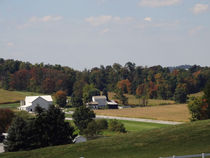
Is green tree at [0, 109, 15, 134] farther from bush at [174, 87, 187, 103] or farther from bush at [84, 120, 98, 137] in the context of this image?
bush at [174, 87, 187, 103]

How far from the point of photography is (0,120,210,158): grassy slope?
105 ft

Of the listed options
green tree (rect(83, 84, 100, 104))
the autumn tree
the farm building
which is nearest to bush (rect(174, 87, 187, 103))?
the autumn tree

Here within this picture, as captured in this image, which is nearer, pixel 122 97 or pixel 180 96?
pixel 180 96

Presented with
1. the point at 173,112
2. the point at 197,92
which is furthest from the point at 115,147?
the point at 197,92

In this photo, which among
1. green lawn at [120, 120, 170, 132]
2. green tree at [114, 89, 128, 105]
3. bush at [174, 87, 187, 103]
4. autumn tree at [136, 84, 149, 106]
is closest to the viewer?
green lawn at [120, 120, 170, 132]

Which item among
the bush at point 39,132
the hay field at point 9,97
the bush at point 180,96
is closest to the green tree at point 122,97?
the bush at point 180,96

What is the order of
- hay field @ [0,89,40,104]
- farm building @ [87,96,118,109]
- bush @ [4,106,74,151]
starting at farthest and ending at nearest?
1. hay field @ [0,89,40,104]
2. farm building @ [87,96,118,109]
3. bush @ [4,106,74,151]

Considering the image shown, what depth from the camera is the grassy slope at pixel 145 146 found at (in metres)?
32.1

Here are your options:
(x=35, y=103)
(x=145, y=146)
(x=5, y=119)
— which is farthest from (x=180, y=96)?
(x=145, y=146)

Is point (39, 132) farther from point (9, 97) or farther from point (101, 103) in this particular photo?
point (9, 97)

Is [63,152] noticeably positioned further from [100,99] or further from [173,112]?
[100,99]

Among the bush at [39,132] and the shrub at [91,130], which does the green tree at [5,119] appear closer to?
the shrub at [91,130]

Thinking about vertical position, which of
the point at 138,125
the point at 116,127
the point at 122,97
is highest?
the point at 122,97

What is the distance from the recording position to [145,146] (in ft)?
113
